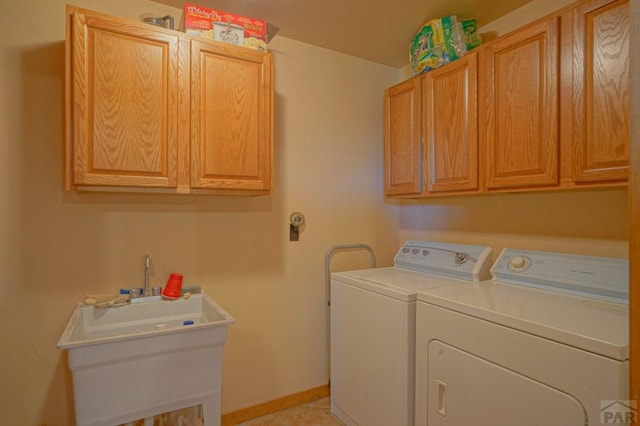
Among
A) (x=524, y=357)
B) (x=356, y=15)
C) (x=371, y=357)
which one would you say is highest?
(x=356, y=15)

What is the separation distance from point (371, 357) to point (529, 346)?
85cm

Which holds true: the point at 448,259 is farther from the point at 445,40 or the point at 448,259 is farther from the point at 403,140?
the point at 445,40

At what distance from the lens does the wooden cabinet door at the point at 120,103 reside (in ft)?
4.59

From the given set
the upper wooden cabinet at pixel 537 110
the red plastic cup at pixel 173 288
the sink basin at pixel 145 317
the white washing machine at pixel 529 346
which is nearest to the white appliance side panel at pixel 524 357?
the white washing machine at pixel 529 346

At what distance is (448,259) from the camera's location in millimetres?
2023

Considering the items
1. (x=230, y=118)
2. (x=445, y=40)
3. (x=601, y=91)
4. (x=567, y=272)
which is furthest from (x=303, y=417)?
(x=445, y=40)

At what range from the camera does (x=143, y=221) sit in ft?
5.98

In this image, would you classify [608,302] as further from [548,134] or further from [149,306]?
[149,306]

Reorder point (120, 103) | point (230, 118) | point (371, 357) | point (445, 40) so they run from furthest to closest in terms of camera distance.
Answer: point (445, 40), point (371, 357), point (230, 118), point (120, 103)

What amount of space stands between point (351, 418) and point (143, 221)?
158 cm

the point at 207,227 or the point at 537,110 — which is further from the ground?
the point at 537,110

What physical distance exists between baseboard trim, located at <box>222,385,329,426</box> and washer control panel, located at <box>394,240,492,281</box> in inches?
39.8

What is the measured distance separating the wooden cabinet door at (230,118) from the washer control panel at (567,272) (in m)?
1.31

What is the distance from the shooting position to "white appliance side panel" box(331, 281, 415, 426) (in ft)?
5.25
